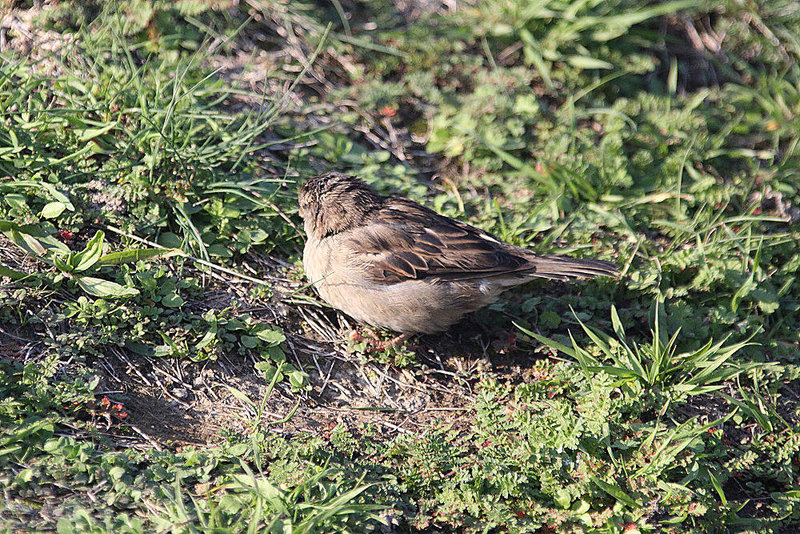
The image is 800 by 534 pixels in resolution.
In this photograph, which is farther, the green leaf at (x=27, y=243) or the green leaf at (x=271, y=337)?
the green leaf at (x=271, y=337)

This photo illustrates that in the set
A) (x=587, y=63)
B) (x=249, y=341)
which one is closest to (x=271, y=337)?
(x=249, y=341)

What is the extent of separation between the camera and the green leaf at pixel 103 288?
455 centimetres

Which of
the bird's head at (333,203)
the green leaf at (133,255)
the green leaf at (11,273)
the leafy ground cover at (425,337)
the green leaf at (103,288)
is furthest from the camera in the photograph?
the bird's head at (333,203)

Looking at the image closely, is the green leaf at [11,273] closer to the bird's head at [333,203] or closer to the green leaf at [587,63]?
the bird's head at [333,203]

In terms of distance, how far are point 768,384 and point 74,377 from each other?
458 cm

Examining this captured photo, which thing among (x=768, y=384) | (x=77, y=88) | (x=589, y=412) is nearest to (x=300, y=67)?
(x=77, y=88)

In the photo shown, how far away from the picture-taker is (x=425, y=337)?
5.48 metres

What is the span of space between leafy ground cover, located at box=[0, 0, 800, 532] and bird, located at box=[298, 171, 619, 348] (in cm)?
31

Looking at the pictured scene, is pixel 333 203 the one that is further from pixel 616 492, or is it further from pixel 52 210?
pixel 616 492

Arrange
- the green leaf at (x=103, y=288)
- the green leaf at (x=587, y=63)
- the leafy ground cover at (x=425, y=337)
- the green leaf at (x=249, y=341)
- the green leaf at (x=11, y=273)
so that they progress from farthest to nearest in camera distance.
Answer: the green leaf at (x=587, y=63)
the green leaf at (x=249, y=341)
the green leaf at (x=103, y=288)
the green leaf at (x=11, y=273)
the leafy ground cover at (x=425, y=337)

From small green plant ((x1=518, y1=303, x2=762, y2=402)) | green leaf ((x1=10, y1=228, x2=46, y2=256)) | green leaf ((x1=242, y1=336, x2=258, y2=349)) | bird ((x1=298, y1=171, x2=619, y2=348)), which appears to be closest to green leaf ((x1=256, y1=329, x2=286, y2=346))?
green leaf ((x1=242, y1=336, x2=258, y2=349))

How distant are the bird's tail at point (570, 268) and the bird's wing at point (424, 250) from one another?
3.6 inches

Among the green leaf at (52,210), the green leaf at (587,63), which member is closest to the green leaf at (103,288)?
the green leaf at (52,210)

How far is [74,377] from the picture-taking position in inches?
163
